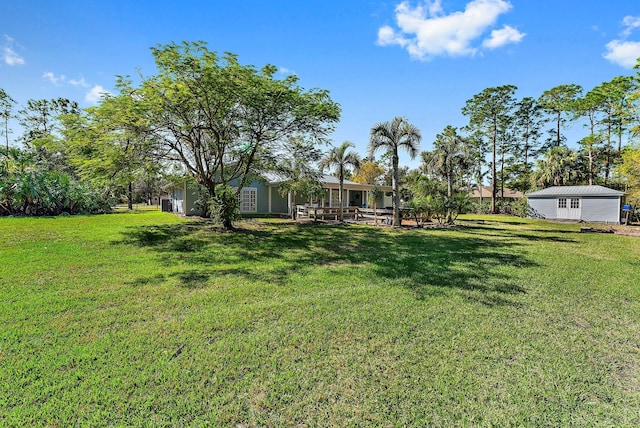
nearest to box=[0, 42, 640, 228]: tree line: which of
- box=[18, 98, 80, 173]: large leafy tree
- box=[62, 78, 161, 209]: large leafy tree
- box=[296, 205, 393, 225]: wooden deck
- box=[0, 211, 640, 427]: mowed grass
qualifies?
box=[62, 78, 161, 209]: large leafy tree

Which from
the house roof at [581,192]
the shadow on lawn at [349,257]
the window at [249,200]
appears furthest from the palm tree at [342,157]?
the house roof at [581,192]

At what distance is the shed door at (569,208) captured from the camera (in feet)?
73.6

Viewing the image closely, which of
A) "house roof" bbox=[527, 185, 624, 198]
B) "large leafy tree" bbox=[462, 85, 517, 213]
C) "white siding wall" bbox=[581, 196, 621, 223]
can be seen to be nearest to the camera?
"white siding wall" bbox=[581, 196, 621, 223]

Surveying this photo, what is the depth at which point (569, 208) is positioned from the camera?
23016 millimetres

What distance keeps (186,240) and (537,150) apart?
41.8 meters

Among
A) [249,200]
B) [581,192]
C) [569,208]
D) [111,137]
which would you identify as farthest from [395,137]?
[569,208]

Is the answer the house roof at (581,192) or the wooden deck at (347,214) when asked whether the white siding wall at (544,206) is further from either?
the wooden deck at (347,214)

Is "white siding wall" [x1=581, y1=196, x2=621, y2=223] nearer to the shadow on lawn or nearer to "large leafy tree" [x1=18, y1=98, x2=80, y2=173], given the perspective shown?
the shadow on lawn

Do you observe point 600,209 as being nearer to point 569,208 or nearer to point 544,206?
point 569,208

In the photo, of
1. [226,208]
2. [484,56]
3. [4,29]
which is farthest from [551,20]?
[4,29]

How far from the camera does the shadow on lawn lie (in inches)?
232

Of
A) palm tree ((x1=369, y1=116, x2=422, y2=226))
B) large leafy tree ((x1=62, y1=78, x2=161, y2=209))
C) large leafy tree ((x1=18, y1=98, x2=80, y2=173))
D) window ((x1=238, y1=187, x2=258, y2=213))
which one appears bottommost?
window ((x1=238, y1=187, x2=258, y2=213))

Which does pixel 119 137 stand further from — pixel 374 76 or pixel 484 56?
pixel 484 56

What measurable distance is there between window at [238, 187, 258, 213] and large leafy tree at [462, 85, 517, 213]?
83.8 feet
